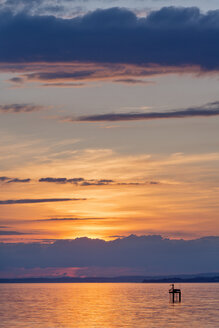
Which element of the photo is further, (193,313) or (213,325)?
(193,313)

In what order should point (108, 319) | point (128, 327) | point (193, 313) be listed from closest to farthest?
point (128, 327) < point (108, 319) < point (193, 313)

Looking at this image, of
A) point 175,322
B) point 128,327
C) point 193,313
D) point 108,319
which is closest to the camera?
point 128,327

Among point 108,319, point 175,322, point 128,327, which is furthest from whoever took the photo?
point 108,319

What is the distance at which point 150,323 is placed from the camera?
444 ft

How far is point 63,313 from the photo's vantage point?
556 feet

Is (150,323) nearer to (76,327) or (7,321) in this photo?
(76,327)

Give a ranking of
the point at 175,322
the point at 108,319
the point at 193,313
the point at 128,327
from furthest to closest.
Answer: the point at 193,313 → the point at 108,319 → the point at 175,322 → the point at 128,327

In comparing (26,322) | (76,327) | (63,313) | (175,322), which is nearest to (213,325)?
(175,322)

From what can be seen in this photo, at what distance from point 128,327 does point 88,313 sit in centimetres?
4143

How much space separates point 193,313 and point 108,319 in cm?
2772

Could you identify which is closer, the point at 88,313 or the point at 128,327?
the point at 128,327

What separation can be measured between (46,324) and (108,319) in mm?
17902

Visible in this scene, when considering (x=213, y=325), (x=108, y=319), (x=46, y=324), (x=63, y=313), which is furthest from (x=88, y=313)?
(x=213, y=325)

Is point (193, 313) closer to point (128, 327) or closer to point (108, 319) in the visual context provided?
point (108, 319)
